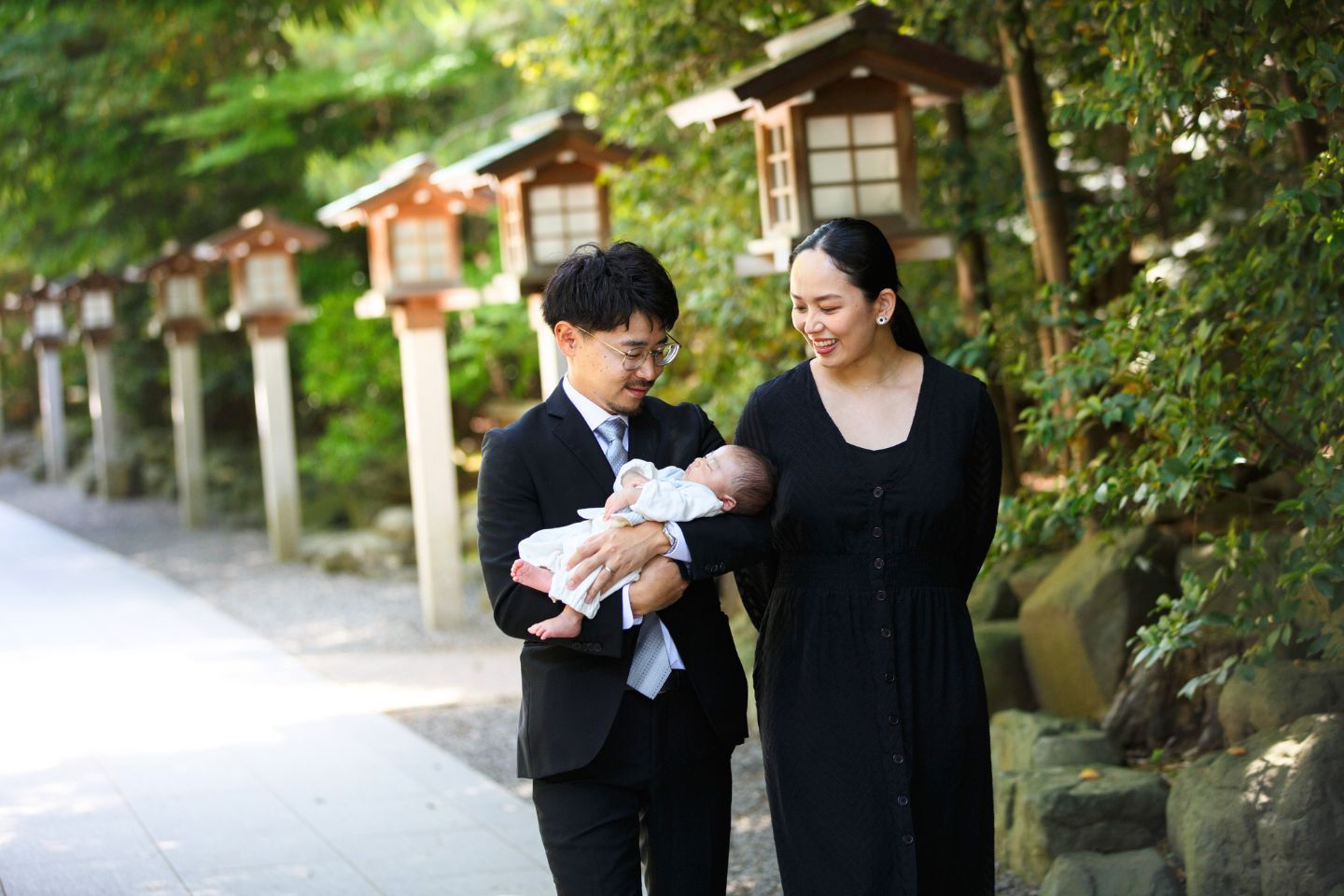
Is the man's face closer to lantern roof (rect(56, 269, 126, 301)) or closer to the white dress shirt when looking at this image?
the white dress shirt

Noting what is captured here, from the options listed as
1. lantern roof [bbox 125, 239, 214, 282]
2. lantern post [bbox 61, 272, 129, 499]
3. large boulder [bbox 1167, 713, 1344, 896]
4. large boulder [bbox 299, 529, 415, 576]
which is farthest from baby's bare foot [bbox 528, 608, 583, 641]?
lantern post [bbox 61, 272, 129, 499]

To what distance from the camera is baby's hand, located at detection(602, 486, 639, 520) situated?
2783mm

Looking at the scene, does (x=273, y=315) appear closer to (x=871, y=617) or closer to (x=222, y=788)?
(x=222, y=788)

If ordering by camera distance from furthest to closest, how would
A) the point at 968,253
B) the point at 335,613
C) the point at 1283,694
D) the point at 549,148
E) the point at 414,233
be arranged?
1. the point at 335,613
2. the point at 414,233
3. the point at 549,148
4. the point at 968,253
5. the point at 1283,694

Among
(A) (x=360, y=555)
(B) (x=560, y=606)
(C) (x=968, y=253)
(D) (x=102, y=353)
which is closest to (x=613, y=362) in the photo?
(B) (x=560, y=606)

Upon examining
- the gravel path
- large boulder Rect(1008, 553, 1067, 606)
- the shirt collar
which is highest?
the shirt collar

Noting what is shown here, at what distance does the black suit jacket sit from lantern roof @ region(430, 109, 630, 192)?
18.0ft

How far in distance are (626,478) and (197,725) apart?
5225 millimetres

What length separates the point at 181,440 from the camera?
16.8 metres

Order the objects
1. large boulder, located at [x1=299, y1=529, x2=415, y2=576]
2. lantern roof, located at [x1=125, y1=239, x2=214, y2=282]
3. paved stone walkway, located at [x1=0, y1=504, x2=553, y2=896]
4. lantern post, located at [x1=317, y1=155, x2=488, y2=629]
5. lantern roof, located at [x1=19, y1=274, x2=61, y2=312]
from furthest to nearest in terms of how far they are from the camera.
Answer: lantern roof, located at [x1=19, y1=274, x2=61, y2=312] < lantern roof, located at [x1=125, y1=239, x2=214, y2=282] < large boulder, located at [x1=299, y1=529, x2=415, y2=576] < lantern post, located at [x1=317, y1=155, x2=488, y2=629] < paved stone walkway, located at [x1=0, y1=504, x2=553, y2=896]

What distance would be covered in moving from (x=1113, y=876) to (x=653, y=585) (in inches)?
84.1

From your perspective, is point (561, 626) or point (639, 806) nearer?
point (561, 626)

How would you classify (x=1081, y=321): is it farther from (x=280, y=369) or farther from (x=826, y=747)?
(x=280, y=369)

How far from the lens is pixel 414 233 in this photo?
33.5ft
